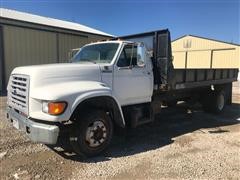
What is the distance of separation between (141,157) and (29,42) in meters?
13.9

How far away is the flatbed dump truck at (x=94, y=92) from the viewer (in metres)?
4.12

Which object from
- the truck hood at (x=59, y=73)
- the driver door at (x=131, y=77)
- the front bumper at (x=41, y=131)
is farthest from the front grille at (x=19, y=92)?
the driver door at (x=131, y=77)

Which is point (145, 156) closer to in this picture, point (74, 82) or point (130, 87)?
point (130, 87)

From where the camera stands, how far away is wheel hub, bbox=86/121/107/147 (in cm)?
459

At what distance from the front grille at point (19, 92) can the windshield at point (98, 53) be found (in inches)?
62.1

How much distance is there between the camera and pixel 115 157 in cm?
476

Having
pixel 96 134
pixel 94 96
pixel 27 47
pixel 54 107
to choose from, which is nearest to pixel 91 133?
pixel 96 134

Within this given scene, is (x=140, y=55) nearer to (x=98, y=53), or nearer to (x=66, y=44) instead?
(x=98, y=53)

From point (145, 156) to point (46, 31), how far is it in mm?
14647

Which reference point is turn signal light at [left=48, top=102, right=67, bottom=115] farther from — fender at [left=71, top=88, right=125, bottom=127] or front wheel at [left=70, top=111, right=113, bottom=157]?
front wheel at [left=70, top=111, right=113, bottom=157]

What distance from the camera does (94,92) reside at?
4.49 m

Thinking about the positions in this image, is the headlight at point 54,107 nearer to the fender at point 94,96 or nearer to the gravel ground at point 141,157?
the fender at point 94,96

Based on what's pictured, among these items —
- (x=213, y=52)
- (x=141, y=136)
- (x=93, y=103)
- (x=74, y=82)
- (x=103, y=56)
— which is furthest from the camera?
(x=213, y=52)

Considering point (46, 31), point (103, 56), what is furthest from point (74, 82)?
point (46, 31)
